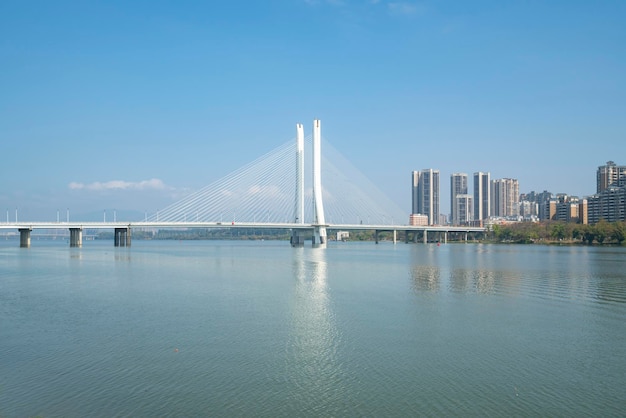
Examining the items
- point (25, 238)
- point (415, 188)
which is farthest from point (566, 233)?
point (415, 188)

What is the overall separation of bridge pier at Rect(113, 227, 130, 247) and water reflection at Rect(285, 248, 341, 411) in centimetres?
4689

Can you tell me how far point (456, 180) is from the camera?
16912cm

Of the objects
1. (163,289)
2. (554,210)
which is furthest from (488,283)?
(554,210)

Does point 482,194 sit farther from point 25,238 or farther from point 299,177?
point 25,238

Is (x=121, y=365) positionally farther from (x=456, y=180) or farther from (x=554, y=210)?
(x=456, y=180)

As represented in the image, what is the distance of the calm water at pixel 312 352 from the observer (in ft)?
22.5

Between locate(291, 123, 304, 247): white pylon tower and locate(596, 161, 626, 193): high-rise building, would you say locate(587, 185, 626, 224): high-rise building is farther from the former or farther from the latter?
locate(291, 123, 304, 247): white pylon tower

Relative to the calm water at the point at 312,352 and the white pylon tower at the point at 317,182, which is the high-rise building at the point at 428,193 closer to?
the white pylon tower at the point at 317,182

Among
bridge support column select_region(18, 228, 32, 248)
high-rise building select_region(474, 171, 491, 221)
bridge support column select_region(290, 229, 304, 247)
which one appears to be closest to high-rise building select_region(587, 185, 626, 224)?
bridge support column select_region(290, 229, 304, 247)

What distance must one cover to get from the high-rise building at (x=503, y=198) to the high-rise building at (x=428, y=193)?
16827 mm

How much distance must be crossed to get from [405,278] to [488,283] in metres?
3.38

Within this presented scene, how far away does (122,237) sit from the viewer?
59.8 m

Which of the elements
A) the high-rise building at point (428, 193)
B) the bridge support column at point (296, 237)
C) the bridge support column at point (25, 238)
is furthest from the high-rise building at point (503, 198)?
the bridge support column at point (25, 238)

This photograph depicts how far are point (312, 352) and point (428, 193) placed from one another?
493ft
